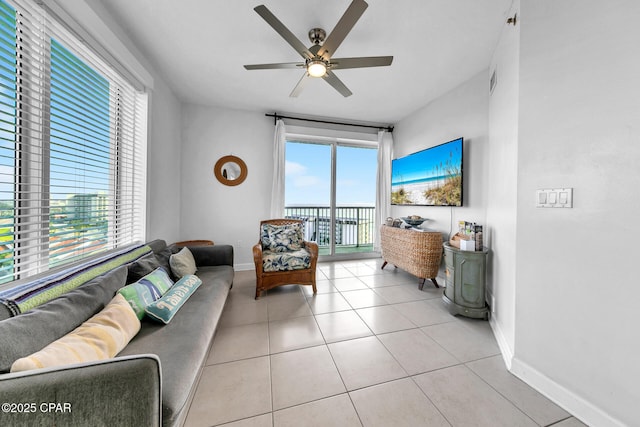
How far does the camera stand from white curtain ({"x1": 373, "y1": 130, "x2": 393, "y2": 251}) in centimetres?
416

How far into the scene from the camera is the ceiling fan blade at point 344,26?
1359mm

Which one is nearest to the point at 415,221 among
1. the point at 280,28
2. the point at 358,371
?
the point at 358,371

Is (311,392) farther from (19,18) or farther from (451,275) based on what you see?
(19,18)

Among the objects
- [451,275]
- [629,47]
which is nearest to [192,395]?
[451,275]

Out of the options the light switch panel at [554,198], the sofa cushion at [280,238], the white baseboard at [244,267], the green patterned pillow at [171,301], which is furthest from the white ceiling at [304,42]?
the white baseboard at [244,267]

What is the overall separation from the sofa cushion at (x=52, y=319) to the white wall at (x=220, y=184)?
222cm

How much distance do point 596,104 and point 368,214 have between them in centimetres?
432

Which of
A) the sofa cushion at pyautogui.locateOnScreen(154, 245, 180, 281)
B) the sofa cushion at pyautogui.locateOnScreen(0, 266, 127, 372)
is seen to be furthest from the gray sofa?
the sofa cushion at pyautogui.locateOnScreen(154, 245, 180, 281)

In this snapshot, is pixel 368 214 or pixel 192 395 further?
pixel 368 214

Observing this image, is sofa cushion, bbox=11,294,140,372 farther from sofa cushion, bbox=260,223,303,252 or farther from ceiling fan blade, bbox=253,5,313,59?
ceiling fan blade, bbox=253,5,313,59

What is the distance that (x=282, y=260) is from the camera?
8.61 ft

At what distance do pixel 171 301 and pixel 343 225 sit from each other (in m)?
4.11

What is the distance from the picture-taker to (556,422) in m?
1.15

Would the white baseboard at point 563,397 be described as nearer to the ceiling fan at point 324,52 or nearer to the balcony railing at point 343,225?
the ceiling fan at point 324,52
